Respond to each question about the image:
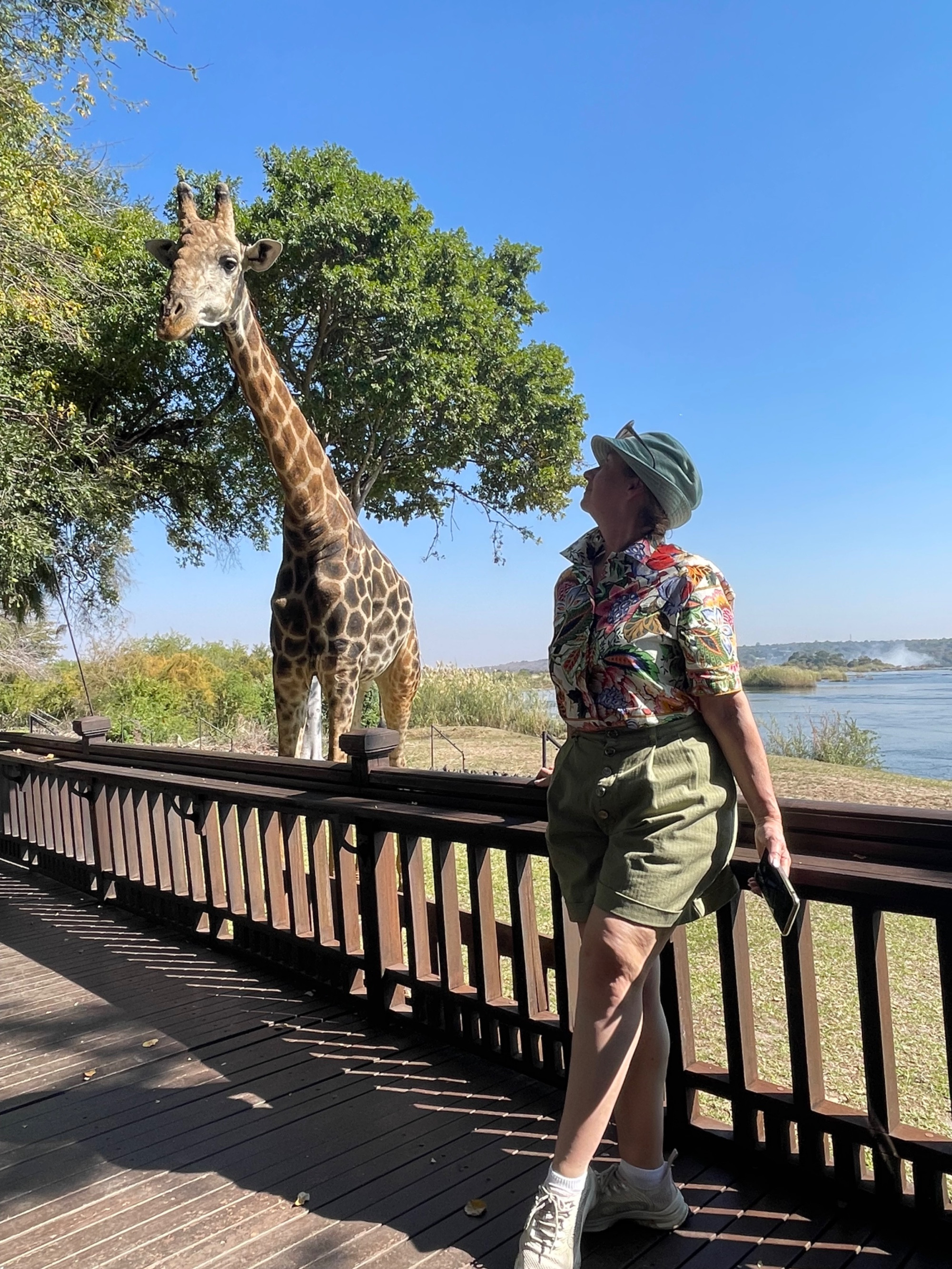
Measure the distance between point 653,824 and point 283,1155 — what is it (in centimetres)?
134

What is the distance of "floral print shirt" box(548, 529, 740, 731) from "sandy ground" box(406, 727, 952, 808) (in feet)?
10.8

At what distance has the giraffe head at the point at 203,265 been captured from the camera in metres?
3.26

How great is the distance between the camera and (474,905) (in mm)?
2439

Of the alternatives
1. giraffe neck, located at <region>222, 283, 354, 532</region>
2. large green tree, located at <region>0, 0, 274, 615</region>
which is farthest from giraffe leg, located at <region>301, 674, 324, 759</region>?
large green tree, located at <region>0, 0, 274, 615</region>

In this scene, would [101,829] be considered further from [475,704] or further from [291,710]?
[475,704]

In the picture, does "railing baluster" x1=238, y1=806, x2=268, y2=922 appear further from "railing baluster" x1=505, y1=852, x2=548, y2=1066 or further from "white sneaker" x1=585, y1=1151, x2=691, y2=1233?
"white sneaker" x1=585, y1=1151, x2=691, y2=1233

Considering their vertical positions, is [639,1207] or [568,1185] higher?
[568,1185]

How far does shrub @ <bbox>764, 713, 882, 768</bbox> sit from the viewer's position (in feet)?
32.4

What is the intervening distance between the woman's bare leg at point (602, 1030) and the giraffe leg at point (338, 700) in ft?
7.91

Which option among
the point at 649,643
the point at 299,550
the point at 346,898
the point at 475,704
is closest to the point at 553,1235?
the point at 649,643

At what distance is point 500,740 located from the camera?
12.5 metres

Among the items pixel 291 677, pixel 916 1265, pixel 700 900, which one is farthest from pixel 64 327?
pixel 916 1265

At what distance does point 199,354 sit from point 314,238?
2108mm

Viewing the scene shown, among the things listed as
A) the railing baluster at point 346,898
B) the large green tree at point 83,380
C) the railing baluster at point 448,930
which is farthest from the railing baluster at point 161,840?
the large green tree at point 83,380
